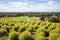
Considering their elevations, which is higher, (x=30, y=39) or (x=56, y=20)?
(x=30, y=39)

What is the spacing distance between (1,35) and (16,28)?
6652mm

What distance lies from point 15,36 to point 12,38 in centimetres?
46

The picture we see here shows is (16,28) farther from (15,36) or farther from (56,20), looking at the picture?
(56,20)

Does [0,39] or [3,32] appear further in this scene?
[3,32]

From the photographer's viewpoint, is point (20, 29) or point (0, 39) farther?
point (20, 29)

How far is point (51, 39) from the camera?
67.6 feet

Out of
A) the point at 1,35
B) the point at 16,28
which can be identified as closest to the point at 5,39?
the point at 1,35

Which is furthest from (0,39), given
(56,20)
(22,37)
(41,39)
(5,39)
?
(56,20)

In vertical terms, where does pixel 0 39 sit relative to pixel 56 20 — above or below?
above

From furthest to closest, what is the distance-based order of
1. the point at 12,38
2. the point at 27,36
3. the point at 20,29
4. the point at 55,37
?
the point at 20,29 < the point at 12,38 < the point at 27,36 < the point at 55,37

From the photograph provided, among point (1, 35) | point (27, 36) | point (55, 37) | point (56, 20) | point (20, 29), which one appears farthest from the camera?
point (56, 20)

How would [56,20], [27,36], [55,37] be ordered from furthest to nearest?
[56,20] < [27,36] < [55,37]

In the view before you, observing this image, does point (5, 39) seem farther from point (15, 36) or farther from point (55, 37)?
point (55, 37)

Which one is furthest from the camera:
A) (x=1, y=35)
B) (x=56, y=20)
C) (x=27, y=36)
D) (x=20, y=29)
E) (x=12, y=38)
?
(x=56, y=20)
